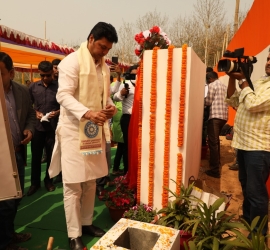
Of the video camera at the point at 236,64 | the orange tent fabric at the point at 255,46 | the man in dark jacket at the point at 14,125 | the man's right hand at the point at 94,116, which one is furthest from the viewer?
the orange tent fabric at the point at 255,46

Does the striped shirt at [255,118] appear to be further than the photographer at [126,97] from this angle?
No

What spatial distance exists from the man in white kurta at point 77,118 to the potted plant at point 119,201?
1.65 feet

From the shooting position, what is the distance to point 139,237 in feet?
6.15

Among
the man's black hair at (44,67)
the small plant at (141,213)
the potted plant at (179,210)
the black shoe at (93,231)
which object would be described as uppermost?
the man's black hair at (44,67)

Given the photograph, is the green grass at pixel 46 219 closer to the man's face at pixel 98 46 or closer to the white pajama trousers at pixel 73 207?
the white pajama trousers at pixel 73 207

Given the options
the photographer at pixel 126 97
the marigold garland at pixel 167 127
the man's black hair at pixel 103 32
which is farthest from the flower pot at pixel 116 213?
the man's black hair at pixel 103 32

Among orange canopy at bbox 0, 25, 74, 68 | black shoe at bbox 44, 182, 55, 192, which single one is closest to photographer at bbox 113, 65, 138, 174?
black shoe at bbox 44, 182, 55, 192

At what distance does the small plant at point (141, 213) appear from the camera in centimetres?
251

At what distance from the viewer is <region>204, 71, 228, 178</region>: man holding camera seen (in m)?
4.42

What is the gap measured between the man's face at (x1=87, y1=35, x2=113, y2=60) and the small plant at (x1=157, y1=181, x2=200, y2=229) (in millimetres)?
1380

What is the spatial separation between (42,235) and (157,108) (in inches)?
65.7

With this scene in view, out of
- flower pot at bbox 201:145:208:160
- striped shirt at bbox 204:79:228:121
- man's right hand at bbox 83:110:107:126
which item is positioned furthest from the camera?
flower pot at bbox 201:145:208:160

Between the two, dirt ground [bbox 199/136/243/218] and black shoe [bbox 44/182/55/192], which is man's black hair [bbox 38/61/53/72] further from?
dirt ground [bbox 199/136/243/218]

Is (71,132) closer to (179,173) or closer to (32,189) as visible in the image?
(179,173)
